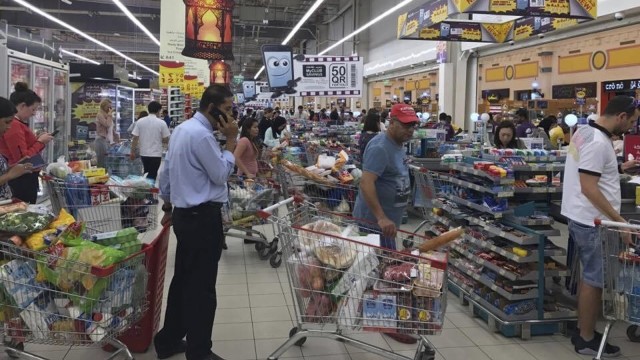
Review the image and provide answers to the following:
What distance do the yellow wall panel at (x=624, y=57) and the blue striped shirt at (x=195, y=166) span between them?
10.0 m

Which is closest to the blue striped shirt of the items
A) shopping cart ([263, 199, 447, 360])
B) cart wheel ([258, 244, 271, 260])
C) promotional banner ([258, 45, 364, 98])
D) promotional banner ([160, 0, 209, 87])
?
shopping cart ([263, 199, 447, 360])

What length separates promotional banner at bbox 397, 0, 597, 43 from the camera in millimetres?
7832

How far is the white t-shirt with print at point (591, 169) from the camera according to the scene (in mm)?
3572

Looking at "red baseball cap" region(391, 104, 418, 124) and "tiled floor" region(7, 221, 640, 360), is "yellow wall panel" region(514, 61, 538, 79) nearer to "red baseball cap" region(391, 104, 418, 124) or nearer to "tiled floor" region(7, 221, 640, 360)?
"tiled floor" region(7, 221, 640, 360)

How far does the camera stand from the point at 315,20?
32062 millimetres

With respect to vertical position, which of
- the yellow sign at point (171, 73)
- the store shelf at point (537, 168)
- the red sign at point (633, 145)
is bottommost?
the store shelf at point (537, 168)

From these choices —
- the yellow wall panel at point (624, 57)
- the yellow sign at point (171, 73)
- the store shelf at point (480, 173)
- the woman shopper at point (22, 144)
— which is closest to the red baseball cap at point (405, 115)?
the store shelf at point (480, 173)

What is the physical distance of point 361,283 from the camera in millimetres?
3029

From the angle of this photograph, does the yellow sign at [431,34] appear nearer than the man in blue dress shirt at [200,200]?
No

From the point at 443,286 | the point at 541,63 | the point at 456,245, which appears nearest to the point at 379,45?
the point at 541,63

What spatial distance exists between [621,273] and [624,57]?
9.06 meters

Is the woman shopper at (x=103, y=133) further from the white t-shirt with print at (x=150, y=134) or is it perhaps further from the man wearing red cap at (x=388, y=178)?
the man wearing red cap at (x=388, y=178)

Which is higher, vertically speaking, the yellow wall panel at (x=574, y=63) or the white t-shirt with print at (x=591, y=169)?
the yellow wall panel at (x=574, y=63)

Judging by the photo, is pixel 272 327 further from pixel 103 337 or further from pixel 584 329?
pixel 584 329
